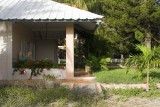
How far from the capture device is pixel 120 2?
2644cm

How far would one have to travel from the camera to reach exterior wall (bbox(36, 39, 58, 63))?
2705 centimetres

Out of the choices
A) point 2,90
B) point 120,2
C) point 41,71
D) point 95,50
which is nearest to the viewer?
point 2,90

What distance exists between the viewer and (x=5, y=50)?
16.8 meters

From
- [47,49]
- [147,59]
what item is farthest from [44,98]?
[47,49]

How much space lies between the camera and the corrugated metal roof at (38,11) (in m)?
16.1

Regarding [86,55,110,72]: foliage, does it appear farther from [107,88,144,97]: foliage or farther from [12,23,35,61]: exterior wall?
[107,88,144,97]: foliage

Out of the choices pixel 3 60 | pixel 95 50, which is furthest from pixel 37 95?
pixel 95 50

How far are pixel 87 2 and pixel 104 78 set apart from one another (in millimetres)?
13324

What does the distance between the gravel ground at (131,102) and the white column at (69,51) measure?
448 cm

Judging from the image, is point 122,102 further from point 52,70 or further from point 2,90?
point 52,70

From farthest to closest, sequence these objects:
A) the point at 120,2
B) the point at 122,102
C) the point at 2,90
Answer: the point at 120,2 → the point at 2,90 → the point at 122,102

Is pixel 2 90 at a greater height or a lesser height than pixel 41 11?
lesser

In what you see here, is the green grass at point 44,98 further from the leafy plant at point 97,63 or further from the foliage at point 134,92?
the leafy plant at point 97,63

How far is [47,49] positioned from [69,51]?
11009mm
